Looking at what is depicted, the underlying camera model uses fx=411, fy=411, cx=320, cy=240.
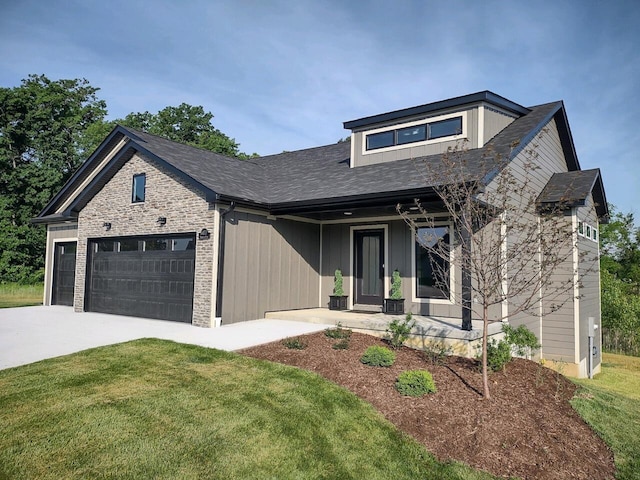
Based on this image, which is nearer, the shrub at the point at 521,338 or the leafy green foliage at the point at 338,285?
A: the shrub at the point at 521,338

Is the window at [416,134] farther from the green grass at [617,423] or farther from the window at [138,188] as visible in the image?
the green grass at [617,423]

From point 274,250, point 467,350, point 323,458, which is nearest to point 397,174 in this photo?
point 274,250

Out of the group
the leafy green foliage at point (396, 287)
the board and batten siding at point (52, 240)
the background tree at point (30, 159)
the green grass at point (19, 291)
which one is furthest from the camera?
the background tree at point (30, 159)

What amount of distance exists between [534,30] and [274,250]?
9.09 m

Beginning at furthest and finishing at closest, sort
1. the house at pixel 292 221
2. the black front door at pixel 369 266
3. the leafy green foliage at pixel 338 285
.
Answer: the leafy green foliage at pixel 338 285 → the black front door at pixel 369 266 → the house at pixel 292 221

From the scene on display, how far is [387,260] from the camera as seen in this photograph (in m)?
11.4

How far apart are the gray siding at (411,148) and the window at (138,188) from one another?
6219 millimetres

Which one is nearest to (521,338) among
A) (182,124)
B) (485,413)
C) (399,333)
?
(399,333)

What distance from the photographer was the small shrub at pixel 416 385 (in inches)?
215

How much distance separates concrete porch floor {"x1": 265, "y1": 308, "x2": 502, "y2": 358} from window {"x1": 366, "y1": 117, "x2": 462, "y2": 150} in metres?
4.91

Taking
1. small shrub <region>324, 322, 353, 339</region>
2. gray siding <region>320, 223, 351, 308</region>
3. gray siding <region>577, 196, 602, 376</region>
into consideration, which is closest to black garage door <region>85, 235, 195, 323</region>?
small shrub <region>324, 322, 353, 339</region>

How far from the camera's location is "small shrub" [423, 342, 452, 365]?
6904mm

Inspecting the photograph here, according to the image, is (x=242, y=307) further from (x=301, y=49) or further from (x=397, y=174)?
(x=301, y=49)

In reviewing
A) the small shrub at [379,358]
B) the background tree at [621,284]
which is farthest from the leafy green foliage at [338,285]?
the background tree at [621,284]
